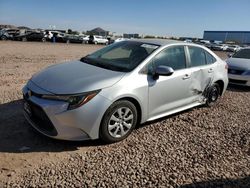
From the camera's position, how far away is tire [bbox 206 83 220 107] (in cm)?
595

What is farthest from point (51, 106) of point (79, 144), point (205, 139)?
point (205, 139)

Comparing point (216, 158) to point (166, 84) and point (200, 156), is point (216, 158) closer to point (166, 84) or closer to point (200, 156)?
point (200, 156)

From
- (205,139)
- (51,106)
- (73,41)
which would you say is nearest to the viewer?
(51,106)

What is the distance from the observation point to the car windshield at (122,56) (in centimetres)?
441

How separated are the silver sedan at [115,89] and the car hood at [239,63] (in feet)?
12.6

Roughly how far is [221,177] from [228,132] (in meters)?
1.71

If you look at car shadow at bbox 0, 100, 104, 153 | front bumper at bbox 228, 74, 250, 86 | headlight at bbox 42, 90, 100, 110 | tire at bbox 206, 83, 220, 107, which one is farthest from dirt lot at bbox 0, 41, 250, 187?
front bumper at bbox 228, 74, 250, 86

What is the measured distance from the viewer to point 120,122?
4.05m

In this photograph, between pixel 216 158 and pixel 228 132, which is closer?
pixel 216 158

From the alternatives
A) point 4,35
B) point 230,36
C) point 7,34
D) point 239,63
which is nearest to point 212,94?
point 239,63

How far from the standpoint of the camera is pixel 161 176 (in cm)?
332

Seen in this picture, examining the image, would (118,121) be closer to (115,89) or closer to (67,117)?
(115,89)

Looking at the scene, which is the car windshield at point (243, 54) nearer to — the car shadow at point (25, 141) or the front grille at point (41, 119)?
the car shadow at point (25, 141)

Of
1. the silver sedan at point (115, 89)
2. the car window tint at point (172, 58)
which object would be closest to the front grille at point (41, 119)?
the silver sedan at point (115, 89)
